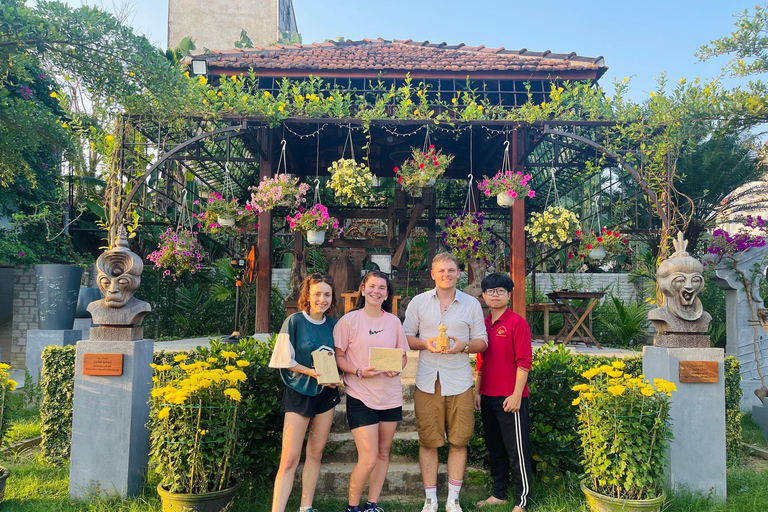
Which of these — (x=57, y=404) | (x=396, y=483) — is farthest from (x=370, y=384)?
(x=57, y=404)

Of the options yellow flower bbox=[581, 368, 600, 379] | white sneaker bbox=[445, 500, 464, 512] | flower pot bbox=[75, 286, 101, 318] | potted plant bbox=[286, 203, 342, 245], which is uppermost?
potted plant bbox=[286, 203, 342, 245]

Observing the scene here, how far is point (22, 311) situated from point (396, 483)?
1027cm

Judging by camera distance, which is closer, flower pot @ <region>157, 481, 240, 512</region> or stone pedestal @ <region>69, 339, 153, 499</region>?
flower pot @ <region>157, 481, 240, 512</region>

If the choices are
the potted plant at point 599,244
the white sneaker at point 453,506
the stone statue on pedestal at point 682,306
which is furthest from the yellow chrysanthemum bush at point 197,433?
the potted plant at point 599,244

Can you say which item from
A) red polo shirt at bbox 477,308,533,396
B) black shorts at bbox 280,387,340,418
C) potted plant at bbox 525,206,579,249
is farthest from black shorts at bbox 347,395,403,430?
potted plant at bbox 525,206,579,249

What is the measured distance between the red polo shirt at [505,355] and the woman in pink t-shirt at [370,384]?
678 mm

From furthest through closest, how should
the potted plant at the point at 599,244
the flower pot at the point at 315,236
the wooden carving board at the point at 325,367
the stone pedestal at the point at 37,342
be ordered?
the stone pedestal at the point at 37,342 → the potted plant at the point at 599,244 → the flower pot at the point at 315,236 → the wooden carving board at the point at 325,367

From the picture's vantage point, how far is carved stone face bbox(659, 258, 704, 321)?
391 centimetres

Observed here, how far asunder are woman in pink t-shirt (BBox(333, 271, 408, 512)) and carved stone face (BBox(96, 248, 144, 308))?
1.82m

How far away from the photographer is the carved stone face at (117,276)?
398 centimetres

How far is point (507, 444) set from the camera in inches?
141

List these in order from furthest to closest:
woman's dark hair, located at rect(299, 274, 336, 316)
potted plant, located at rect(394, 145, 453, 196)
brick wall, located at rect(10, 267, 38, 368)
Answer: brick wall, located at rect(10, 267, 38, 368)
potted plant, located at rect(394, 145, 453, 196)
woman's dark hair, located at rect(299, 274, 336, 316)

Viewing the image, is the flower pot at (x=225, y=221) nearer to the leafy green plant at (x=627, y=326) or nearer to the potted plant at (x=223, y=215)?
the potted plant at (x=223, y=215)

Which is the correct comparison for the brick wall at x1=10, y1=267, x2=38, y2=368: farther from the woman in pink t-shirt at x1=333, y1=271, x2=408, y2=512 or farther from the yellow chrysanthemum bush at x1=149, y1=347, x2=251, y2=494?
the woman in pink t-shirt at x1=333, y1=271, x2=408, y2=512
